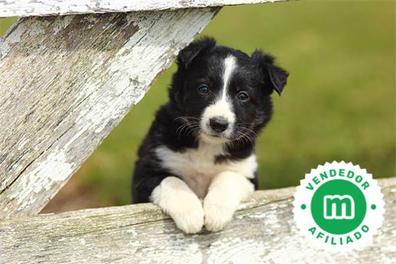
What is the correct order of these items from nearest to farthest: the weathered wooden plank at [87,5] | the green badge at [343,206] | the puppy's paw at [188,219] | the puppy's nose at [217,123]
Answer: the weathered wooden plank at [87,5] < the puppy's paw at [188,219] < the green badge at [343,206] < the puppy's nose at [217,123]

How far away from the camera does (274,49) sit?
1138 cm

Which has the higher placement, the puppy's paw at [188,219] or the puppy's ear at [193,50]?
the puppy's ear at [193,50]

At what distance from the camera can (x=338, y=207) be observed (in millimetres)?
3672

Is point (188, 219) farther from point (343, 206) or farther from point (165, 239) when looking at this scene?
point (343, 206)

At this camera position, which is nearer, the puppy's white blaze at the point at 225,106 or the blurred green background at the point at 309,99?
the puppy's white blaze at the point at 225,106

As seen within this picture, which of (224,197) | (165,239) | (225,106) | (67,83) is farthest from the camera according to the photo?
(225,106)

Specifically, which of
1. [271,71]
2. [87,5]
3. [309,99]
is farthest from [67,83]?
[309,99]

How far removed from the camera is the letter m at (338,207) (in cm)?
366

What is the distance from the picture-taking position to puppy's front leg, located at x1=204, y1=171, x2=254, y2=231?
3.56 meters

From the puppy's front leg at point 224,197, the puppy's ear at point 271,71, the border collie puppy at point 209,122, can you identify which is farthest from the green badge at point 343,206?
the puppy's ear at point 271,71

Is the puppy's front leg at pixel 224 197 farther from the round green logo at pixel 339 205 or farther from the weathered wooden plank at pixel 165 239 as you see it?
the round green logo at pixel 339 205

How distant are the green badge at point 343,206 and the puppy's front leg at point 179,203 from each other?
0.47m

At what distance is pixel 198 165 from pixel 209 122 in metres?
0.35

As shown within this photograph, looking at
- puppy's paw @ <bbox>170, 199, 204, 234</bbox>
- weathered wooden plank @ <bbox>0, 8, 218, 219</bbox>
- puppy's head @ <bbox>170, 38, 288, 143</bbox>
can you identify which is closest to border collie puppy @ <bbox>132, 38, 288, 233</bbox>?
puppy's head @ <bbox>170, 38, 288, 143</bbox>
